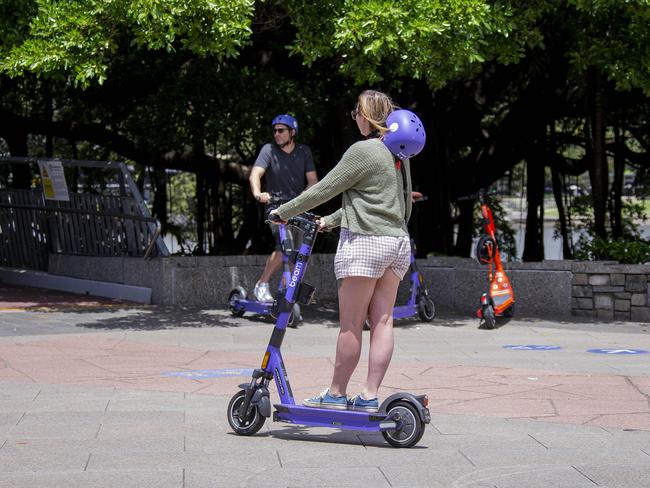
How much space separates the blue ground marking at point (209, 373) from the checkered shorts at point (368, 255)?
2514mm

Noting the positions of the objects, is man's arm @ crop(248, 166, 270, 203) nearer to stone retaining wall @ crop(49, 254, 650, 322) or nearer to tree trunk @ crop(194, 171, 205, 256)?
stone retaining wall @ crop(49, 254, 650, 322)

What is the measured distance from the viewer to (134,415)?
6.80 meters

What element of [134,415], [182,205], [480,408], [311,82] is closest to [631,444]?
[480,408]

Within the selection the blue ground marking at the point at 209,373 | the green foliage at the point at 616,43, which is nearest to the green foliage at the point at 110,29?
the blue ground marking at the point at 209,373

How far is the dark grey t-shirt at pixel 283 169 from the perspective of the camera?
11.0m

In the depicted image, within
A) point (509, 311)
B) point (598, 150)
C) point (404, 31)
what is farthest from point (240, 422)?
point (598, 150)

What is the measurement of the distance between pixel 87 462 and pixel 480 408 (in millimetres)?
2610

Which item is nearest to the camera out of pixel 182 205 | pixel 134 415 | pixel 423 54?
pixel 134 415

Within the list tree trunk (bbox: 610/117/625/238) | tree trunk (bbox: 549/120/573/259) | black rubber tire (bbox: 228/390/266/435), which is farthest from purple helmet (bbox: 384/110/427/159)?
tree trunk (bbox: 549/120/573/259)

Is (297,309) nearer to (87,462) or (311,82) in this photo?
(311,82)

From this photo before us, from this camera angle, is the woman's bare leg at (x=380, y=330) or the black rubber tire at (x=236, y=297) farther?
the black rubber tire at (x=236, y=297)

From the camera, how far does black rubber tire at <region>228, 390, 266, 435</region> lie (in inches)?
244

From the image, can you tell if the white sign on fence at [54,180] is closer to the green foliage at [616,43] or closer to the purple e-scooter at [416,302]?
the purple e-scooter at [416,302]

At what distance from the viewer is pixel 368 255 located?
605 centimetres
